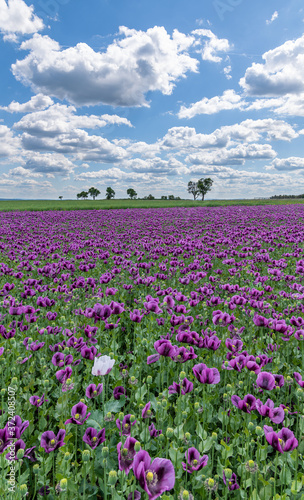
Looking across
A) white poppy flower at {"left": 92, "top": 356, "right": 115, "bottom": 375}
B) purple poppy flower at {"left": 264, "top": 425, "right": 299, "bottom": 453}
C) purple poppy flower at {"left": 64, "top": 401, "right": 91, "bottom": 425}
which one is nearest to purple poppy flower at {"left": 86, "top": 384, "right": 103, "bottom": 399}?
purple poppy flower at {"left": 64, "top": 401, "right": 91, "bottom": 425}

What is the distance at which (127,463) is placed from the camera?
156cm

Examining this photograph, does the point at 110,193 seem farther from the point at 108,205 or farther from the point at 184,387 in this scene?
the point at 184,387

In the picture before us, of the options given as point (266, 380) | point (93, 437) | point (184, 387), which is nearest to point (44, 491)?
point (93, 437)

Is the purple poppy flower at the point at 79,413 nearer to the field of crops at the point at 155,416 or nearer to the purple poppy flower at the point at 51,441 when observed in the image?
the field of crops at the point at 155,416

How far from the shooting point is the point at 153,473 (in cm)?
130

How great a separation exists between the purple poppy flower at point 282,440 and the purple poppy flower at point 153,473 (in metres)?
0.73

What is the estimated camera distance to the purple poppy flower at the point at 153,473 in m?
1.24

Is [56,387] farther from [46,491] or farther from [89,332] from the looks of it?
[46,491]

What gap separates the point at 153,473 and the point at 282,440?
2.86 ft

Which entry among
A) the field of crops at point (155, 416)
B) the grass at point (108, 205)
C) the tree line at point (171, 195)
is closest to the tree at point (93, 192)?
the tree line at point (171, 195)

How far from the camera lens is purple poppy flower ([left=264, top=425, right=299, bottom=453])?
1655mm

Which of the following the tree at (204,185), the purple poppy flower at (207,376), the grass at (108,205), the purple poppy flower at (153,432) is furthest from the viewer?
the tree at (204,185)

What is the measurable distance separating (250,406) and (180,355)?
0.63 m

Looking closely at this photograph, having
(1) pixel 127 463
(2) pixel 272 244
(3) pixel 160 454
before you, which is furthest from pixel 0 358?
(2) pixel 272 244
